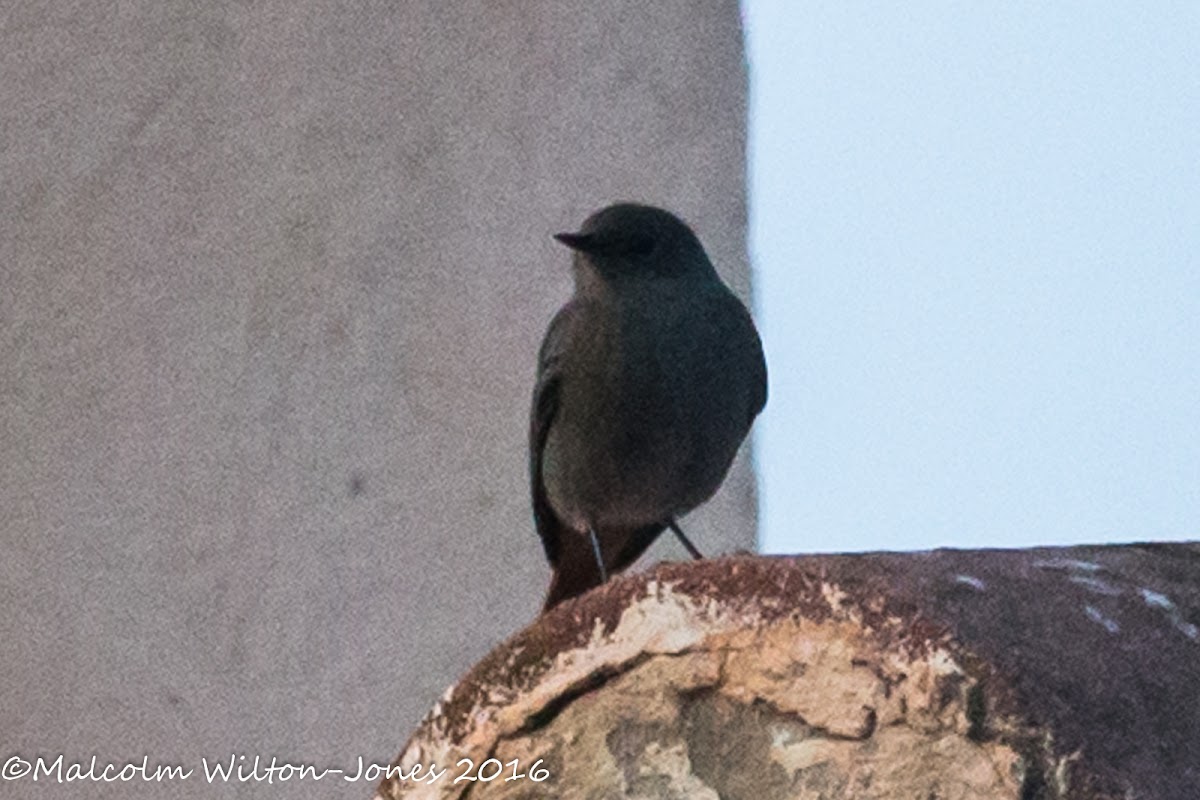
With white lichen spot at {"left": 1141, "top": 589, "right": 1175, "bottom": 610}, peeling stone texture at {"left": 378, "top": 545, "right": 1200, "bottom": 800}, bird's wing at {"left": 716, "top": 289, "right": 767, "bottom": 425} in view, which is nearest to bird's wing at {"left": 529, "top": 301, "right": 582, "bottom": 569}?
bird's wing at {"left": 716, "top": 289, "right": 767, "bottom": 425}

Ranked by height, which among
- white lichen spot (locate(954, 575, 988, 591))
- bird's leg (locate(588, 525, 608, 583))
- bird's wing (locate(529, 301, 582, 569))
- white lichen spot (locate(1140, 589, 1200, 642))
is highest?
bird's wing (locate(529, 301, 582, 569))

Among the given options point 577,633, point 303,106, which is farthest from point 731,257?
point 577,633

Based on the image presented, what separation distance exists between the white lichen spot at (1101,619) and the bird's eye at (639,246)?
1.11m

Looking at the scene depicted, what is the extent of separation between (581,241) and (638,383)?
22cm

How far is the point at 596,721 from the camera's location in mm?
1531

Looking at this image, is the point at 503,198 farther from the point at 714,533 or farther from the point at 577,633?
the point at 577,633

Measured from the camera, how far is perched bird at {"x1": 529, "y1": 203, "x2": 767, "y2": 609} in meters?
2.34

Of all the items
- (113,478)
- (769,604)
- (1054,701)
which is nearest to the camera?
(1054,701)

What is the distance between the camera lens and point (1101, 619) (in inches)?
56.8

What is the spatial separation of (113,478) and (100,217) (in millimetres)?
424

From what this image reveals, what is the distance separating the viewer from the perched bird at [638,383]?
92.0 inches

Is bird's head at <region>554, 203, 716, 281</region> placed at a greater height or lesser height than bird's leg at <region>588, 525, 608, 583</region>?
greater

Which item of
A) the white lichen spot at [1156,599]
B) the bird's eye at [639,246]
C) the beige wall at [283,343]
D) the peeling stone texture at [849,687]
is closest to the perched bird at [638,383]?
the bird's eye at [639,246]

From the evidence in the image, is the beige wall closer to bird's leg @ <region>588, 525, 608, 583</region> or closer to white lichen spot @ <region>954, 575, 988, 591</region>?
bird's leg @ <region>588, 525, 608, 583</region>
